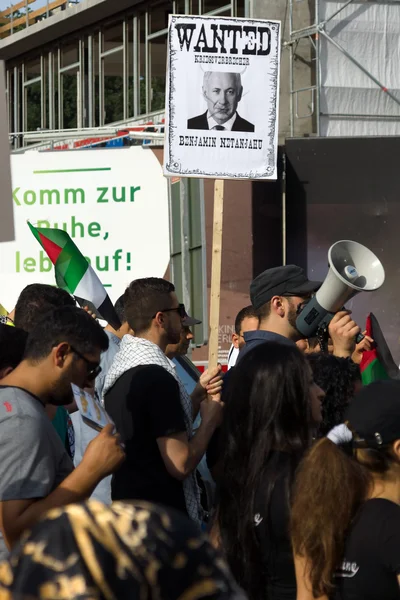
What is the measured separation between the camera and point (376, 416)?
2.92 metres

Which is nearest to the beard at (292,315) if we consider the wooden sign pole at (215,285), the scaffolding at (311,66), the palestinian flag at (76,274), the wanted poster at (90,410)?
the wooden sign pole at (215,285)

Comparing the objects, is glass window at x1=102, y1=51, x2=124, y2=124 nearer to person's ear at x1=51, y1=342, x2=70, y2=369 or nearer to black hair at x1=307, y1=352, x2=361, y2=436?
black hair at x1=307, y1=352, x2=361, y2=436

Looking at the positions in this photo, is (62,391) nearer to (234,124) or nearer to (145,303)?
(145,303)

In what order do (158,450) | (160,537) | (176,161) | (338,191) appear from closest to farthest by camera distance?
(160,537)
(158,450)
(176,161)
(338,191)

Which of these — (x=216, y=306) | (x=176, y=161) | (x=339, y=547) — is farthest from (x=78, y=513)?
(x=176, y=161)

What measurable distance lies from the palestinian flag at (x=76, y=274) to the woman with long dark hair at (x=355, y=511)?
149 inches

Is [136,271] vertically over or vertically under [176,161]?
under

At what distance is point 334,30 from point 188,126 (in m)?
9.36

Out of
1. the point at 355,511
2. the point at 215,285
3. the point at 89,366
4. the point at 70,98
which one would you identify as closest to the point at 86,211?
the point at 215,285

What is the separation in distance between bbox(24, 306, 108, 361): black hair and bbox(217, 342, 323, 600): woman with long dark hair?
0.50 metres

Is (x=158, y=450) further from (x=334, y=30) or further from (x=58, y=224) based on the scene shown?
(x=334, y=30)

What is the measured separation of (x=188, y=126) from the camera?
275 inches

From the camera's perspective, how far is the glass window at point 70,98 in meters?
22.0

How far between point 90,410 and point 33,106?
21.2 metres
